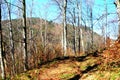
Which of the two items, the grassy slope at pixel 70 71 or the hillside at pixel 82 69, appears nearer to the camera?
the hillside at pixel 82 69

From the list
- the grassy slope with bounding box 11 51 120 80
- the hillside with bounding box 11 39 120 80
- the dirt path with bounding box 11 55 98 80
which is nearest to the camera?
the hillside with bounding box 11 39 120 80

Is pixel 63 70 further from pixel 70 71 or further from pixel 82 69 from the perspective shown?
pixel 82 69

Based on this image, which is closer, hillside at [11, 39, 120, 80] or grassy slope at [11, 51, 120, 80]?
hillside at [11, 39, 120, 80]

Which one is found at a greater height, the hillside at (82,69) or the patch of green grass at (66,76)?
the hillside at (82,69)

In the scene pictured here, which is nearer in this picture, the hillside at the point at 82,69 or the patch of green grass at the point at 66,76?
the hillside at the point at 82,69

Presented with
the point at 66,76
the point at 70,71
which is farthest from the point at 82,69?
the point at 66,76

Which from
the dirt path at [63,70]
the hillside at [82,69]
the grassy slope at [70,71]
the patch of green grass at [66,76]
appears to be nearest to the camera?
the hillside at [82,69]

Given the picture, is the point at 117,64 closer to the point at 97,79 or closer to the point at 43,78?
the point at 97,79

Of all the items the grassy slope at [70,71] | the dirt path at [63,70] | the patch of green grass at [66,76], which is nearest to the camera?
the grassy slope at [70,71]

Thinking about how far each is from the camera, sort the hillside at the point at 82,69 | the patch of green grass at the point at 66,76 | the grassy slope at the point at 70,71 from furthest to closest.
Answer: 1. the patch of green grass at the point at 66,76
2. the grassy slope at the point at 70,71
3. the hillside at the point at 82,69

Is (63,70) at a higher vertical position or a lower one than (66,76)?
higher

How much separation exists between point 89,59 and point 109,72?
345cm

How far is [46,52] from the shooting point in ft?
64.8

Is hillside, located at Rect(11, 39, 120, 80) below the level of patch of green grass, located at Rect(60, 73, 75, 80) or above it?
above
